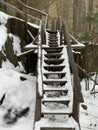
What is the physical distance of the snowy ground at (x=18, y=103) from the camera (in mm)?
7873

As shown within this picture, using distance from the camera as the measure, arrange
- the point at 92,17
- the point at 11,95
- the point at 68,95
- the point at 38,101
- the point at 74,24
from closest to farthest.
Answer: the point at 38,101 < the point at 68,95 < the point at 11,95 < the point at 92,17 < the point at 74,24

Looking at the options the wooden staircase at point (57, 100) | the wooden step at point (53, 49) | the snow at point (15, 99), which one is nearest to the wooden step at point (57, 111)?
the wooden staircase at point (57, 100)

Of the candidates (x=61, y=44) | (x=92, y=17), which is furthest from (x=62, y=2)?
(x=61, y=44)

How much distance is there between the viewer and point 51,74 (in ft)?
30.3

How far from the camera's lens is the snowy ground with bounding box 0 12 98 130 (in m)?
7.87

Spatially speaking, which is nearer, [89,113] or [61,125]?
[61,125]

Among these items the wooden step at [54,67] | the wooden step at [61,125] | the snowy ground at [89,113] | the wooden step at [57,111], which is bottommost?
the snowy ground at [89,113]

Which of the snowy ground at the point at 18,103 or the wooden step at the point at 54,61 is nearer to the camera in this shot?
the snowy ground at the point at 18,103

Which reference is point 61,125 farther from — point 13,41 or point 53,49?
point 13,41

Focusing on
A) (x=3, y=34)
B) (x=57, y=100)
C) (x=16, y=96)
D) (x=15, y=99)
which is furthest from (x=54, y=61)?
(x=3, y=34)

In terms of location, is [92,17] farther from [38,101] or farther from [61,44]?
[38,101]

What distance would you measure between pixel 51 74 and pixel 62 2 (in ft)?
87.4

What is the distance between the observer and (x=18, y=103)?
852cm

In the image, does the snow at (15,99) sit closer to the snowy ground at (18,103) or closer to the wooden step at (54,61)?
the snowy ground at (18,103)
